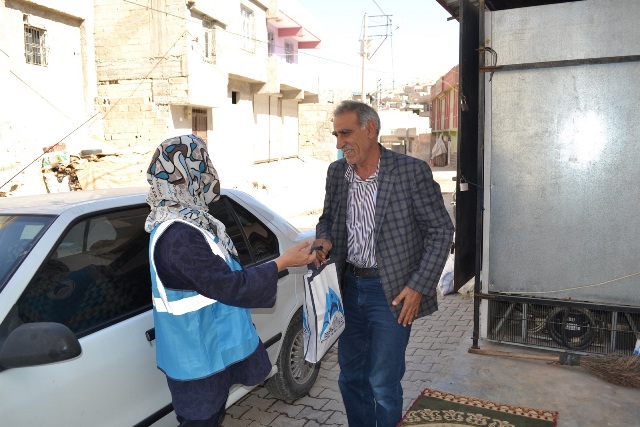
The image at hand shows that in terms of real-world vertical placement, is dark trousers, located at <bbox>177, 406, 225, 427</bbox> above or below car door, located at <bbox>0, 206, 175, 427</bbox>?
below

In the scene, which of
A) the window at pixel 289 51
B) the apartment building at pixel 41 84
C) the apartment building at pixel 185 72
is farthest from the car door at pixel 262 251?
the window at pixel 289 51

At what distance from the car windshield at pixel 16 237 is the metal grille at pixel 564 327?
3.47m

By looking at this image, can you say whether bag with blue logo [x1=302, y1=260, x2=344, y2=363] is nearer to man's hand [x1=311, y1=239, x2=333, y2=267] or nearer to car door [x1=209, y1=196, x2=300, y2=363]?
man's hand [x1=311, y1=239, x2=333, y2=267]

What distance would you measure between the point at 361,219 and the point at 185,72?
51.2 feet

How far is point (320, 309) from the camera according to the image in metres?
2.80

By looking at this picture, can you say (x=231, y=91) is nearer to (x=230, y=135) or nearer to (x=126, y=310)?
(x=230, y=135)

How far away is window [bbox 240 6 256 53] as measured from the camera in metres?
23.4

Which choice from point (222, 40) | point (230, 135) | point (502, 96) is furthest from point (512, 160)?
point (230, 135)

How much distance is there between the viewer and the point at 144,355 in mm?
2547

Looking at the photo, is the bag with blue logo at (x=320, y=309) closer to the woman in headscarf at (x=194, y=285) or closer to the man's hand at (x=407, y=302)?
the man's hand at (x=407, y=302)

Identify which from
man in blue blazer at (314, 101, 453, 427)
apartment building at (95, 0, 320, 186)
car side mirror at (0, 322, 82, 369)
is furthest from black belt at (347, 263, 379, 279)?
apartment building at (95, 0, 320, 186)

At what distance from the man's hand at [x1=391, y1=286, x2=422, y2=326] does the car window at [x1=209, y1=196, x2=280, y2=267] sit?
3.68 feet

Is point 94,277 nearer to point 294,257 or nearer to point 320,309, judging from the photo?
point 294,257

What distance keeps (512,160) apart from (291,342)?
87.8 inches
